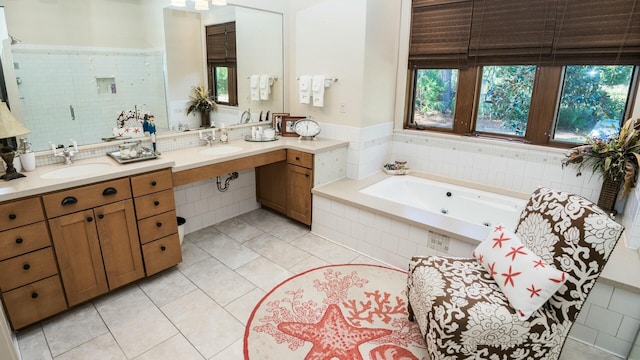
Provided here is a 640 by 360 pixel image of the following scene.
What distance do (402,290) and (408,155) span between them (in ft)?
6.26

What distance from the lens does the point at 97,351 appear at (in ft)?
6.72

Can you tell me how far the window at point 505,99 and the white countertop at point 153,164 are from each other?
1.48 m

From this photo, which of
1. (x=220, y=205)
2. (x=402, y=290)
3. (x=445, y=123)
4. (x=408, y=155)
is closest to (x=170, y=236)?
(x=220, y=205)

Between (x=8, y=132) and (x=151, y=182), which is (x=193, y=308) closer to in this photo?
(x=151, y=182)

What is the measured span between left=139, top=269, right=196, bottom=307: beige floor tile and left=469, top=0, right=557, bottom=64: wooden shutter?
3380 mm

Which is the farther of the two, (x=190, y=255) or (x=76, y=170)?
(x=190, y=255)

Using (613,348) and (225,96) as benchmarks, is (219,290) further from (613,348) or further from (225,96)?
(613,348)

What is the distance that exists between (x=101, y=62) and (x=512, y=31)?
3540mm

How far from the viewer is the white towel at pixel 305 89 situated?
376 cm

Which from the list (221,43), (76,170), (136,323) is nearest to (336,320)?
(136,323)

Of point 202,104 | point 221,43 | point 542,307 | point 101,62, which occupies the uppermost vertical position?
point 221,43

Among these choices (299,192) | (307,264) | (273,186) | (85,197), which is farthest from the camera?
(273,186)

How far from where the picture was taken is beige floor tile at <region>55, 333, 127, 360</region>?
200 cm

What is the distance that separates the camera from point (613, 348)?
206 centimetres
